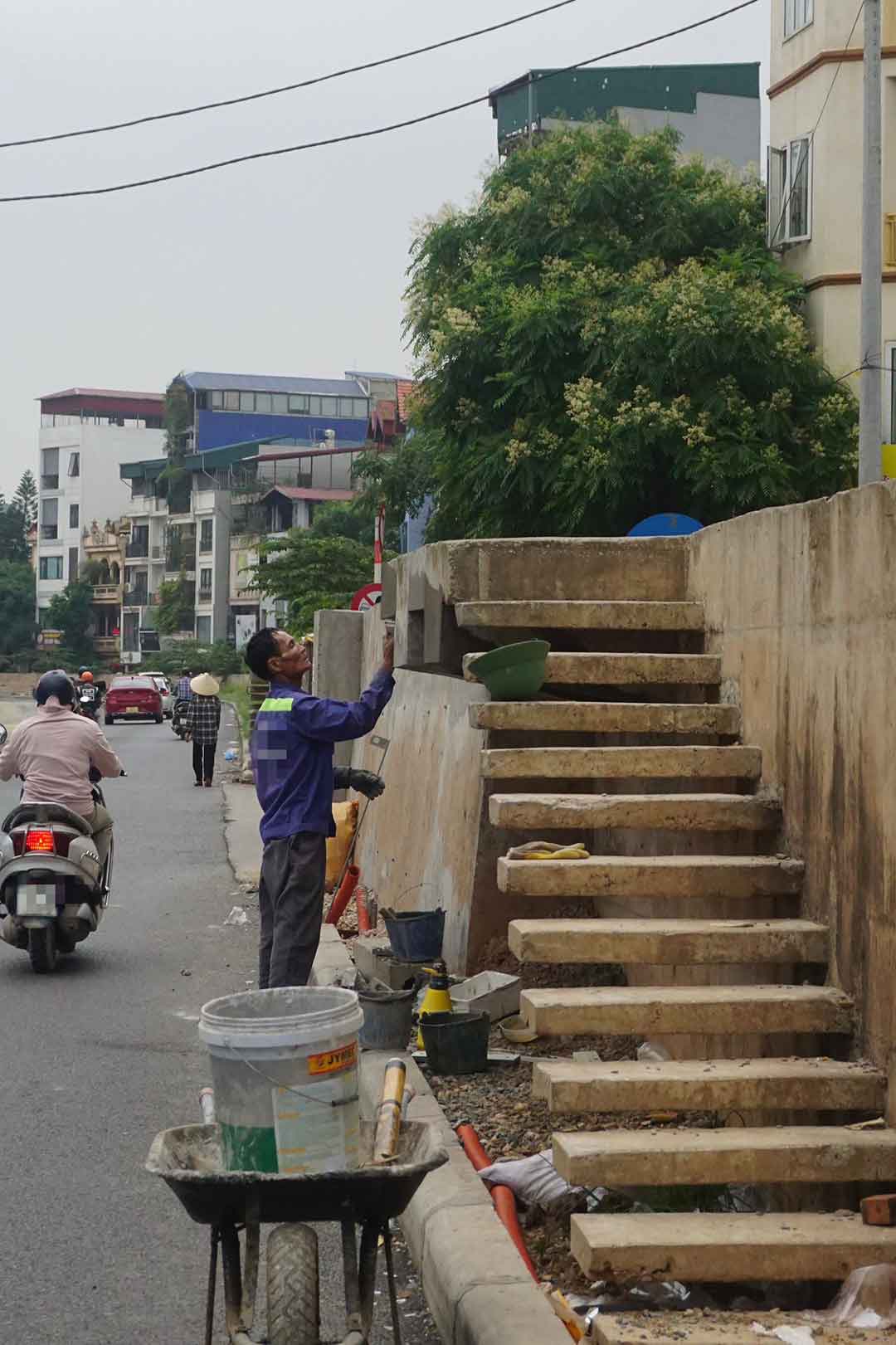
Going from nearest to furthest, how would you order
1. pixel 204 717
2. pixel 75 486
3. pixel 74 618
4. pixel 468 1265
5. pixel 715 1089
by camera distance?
pixel 468 1265 → pixel 715 1089 → pixel 204 717 → pixel 74 618 → pixel 75 486

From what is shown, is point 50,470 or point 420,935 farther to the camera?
point 50,470

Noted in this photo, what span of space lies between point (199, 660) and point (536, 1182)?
2983 inches

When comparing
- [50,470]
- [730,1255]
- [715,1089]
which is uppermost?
[50,470]

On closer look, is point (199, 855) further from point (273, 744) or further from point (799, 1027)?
point (799, 1027)

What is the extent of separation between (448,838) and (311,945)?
2.48 m

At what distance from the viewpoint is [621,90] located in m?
34.2

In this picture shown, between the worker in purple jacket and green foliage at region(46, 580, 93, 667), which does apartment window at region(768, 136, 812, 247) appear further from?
green foliage at region(46, 580, 93, 667)

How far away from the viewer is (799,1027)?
17.4 feet

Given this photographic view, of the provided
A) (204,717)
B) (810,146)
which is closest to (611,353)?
(810,146)

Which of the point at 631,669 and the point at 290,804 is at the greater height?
the point at 631,669

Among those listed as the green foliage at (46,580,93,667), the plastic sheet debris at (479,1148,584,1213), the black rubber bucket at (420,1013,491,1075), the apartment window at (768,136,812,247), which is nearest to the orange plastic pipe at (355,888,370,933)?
the black rubber bucket at (420,1013,491,1075)

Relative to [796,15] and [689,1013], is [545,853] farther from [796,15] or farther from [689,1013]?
[796,15]

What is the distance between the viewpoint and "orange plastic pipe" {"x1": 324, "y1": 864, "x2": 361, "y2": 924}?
1128 cm

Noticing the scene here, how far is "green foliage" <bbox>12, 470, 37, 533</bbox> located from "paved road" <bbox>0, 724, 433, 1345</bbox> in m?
112
